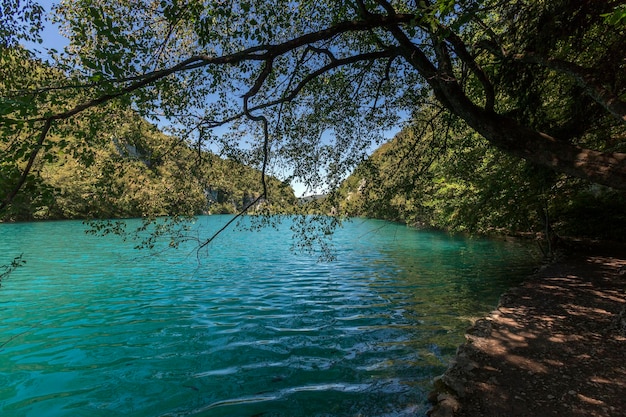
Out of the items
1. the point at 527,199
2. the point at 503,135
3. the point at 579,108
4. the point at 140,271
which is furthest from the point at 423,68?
the point at 140,271

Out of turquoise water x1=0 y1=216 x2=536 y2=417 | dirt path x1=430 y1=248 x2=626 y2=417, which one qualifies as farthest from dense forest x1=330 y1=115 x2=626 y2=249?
dirt path x1=430 y1=248 x2=626 y2=417

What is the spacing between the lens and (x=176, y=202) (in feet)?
29.5

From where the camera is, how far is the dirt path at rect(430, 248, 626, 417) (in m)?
5.17

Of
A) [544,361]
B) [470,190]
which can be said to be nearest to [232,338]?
[544,361]

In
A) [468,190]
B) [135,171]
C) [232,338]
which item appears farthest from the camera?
[468,190]

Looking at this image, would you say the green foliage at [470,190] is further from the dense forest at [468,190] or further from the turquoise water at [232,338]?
the turquoise water at [232,338]

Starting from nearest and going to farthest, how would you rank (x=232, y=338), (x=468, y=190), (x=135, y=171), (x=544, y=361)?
1. (x=544, y=361)
2. (x=135, y=171)
3. (x=232, y=338)
4. (x=468, y=190)

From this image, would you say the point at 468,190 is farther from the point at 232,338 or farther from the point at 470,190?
the point at 232,338

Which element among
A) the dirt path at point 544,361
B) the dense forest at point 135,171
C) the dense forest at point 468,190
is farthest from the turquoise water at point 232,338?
the dense forest at point 468,190

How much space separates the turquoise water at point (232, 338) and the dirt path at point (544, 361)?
0.79 metres

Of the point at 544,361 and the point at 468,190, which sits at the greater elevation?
the point at 468,190

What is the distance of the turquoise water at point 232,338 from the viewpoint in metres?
6.37

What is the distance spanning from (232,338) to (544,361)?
770cm

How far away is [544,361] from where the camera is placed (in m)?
6.64
